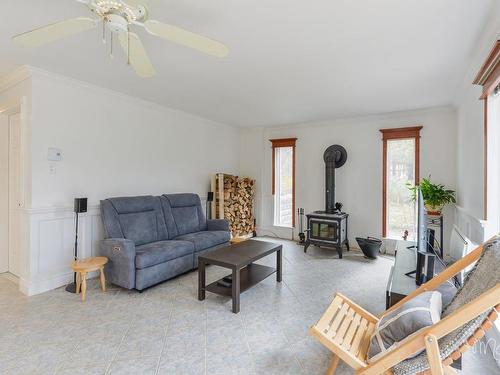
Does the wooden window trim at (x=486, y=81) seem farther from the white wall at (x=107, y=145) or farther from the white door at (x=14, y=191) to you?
the white door at (x=14, y=191)

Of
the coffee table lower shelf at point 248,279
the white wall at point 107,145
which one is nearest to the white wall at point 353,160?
the white wall at point 107,145

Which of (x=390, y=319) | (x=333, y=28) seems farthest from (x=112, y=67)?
(x=390, y=319)

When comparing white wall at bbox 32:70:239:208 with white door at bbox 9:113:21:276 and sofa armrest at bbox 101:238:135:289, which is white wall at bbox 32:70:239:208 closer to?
white door at bbox 9:113:21:276

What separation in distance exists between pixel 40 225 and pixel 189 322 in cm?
203

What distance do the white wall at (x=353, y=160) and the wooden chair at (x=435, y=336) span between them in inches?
127

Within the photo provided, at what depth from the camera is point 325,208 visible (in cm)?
507

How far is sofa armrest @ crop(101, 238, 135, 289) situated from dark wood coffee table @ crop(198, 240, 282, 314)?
763 mm

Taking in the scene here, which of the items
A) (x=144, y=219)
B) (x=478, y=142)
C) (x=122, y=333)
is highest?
(x=478, y=142)

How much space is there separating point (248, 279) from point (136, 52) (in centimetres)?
243

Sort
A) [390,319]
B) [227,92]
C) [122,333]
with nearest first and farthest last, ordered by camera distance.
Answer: [390,319] < [122,333] < [227,92]

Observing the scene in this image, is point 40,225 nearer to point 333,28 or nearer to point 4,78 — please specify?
point 4,78

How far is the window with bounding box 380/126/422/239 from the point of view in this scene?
14.8 feet

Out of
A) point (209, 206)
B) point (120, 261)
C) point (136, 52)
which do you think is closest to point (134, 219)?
point (120, 261)

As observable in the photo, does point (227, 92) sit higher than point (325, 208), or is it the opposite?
point (227, 92)
